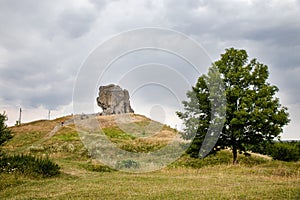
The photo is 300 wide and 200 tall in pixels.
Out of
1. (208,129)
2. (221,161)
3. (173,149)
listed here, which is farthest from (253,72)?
(173,149)

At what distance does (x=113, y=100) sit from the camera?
210 ft

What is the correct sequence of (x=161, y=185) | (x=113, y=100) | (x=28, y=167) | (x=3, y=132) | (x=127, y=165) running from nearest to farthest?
(x=161, y=185) → (x=28, y=167) → (x=3, y=132) → (x=127, y=165) → (x=113, y=100)

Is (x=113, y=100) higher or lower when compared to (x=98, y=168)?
higher

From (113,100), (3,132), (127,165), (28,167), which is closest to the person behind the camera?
(28,167)

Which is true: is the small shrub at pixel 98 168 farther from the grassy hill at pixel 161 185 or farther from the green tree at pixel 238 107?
the green tree at pixel 238 107

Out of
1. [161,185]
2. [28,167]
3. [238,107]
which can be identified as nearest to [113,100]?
[238,107]

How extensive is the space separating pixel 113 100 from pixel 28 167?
4584 centimetres

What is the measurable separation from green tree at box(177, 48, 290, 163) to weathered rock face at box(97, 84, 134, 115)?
126 feet

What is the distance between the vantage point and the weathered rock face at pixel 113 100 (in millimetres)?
63812

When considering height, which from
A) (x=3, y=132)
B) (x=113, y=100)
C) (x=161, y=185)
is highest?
(x=113, y=100)

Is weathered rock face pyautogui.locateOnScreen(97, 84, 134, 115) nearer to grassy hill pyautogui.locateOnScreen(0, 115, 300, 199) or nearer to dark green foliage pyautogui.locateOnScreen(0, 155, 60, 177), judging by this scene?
grassy hill pyautogui.locateOnScreen(0, 115, 300, 199)

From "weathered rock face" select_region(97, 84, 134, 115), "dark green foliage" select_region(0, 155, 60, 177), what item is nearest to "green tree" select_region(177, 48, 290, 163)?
"dark green foliage" select_region(0, 155, 60, 177)

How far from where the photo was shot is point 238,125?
25172 mm

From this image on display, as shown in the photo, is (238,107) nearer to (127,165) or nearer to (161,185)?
(127,165)
